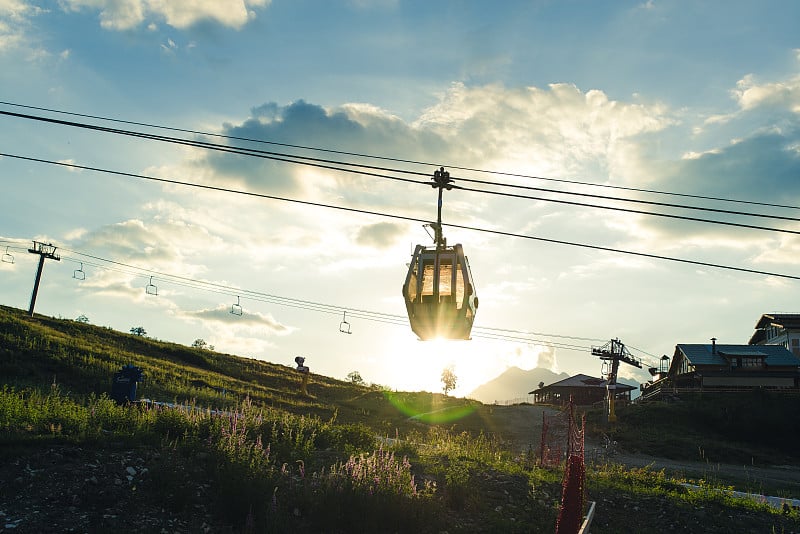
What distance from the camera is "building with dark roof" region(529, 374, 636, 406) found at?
80938mm

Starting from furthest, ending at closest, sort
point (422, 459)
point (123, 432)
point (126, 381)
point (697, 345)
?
1. point (697, 345)
2. point (126, 381)
3. point (422, 459)
4. point (123, 432)

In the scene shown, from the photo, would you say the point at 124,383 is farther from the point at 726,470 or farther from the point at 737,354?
the point at 737,354

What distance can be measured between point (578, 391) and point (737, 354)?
25.3 metres

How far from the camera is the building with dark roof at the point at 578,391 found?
8094 cm

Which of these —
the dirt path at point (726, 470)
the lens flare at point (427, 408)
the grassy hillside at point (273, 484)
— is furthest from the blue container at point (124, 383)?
the lens flare at point (427, 408)

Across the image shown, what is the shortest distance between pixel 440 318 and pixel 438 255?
4.43 feet

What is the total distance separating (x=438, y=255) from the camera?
12.8 metres

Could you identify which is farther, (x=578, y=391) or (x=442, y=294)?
(x=578, y=391)

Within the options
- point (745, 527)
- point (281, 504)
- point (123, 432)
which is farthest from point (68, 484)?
point (745, 527)

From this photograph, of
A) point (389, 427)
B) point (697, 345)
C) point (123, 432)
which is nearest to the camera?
point (123, 432)

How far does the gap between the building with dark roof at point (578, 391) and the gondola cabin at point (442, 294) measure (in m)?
72.0

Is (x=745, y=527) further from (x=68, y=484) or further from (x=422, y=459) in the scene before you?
(x=68, y=484)

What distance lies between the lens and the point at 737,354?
61.0m

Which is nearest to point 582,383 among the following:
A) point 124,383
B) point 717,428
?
Answer: point 717,428
